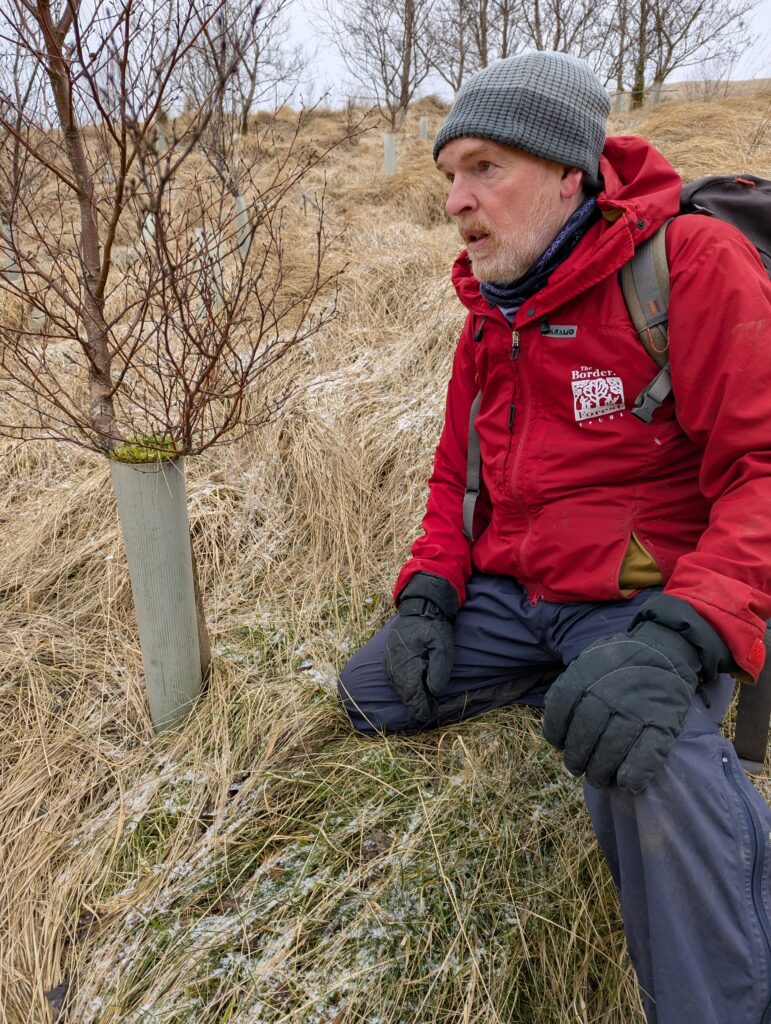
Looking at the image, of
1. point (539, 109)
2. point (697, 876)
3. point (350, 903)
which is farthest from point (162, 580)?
point (539, 109)

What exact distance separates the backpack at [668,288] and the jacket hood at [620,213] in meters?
0.05

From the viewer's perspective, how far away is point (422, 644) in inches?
80.9

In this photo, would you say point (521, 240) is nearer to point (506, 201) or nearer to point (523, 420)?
point (506, 201)

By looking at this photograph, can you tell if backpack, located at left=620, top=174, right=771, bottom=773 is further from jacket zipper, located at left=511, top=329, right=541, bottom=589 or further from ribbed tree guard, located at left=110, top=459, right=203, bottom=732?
ribbed tree guard, located at left=110, top=459, right=203, bottom=732

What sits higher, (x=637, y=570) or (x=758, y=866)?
(x=637, y=570)

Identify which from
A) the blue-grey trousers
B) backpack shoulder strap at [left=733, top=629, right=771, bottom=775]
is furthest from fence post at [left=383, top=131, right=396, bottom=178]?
the blue-grey trousers

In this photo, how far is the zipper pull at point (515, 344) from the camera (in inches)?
73.7

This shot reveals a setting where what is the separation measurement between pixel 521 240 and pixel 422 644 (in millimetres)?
1168

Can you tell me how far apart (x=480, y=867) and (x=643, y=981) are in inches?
17.3

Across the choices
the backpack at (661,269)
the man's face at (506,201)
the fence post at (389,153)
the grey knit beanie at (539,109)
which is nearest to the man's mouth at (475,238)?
the man's face at (506,201)

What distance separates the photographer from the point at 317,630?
8.75 ft

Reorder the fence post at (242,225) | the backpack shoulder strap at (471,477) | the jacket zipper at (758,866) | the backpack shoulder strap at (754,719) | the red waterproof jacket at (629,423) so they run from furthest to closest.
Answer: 1. the fence post at (242,225)
2. the backpack shoulder strap at (471,477)
3. the backpack shoulder strap at (754,719)
4. the red waterproof jacket at (629,423)
5. the jacket zipper at (758,866)

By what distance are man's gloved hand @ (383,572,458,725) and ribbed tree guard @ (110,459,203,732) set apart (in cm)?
63

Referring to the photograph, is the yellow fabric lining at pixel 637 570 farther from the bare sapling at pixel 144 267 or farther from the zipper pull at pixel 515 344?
the bare sapling at pixel 144 267
